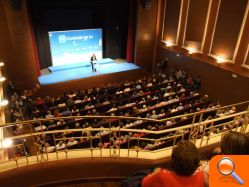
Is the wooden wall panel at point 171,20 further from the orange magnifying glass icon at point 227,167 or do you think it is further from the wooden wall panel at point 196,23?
the orange magnifying glass icon at point 227,167

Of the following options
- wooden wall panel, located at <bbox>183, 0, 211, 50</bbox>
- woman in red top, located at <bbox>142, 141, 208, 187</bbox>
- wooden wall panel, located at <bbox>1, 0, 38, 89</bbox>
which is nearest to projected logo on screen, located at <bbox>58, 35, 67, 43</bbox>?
wooden wall panel, located at <bbox>1, 0, 38, 89</bbox>

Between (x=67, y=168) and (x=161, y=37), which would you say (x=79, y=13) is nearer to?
(x=161, y=37)

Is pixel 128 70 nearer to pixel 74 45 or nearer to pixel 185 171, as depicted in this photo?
pixel 74 45

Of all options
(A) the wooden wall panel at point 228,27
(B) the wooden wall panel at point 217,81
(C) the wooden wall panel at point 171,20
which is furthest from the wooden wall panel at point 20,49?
(A) the wooden wall panel at point 228,27

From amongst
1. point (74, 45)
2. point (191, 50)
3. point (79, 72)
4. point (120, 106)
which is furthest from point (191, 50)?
point (74, 45)

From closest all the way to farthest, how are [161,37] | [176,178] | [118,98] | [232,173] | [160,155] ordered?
1. [232,173]
2. [176,178]
3. [160,155]
4. [118,98]
5. [161,37]

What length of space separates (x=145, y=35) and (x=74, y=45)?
14.8 feet

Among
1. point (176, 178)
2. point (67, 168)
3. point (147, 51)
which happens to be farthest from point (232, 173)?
point (147, 51)

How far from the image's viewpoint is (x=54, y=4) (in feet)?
40.0

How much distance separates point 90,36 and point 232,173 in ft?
44.5

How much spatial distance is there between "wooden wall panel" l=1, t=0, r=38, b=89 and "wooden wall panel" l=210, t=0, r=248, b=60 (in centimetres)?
908

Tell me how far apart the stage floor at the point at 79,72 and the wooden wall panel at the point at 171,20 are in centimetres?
276

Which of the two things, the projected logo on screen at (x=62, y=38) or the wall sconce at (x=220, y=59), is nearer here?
the wall sconce at (x=220, y=59)

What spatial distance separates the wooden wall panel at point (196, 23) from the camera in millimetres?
11098
